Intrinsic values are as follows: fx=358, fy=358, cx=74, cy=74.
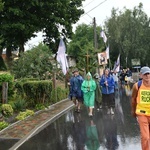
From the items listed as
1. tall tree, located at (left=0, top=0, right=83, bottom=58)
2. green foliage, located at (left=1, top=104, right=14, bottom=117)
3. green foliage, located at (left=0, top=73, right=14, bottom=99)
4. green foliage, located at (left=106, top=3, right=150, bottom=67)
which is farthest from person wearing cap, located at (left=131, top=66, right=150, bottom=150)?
green foliage, located at (left=106, top=3, right=150, bottom=67)

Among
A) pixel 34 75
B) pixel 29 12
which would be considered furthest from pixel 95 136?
pixel 29 12

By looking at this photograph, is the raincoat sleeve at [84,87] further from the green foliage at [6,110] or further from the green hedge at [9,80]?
the green hedge at [9,80]

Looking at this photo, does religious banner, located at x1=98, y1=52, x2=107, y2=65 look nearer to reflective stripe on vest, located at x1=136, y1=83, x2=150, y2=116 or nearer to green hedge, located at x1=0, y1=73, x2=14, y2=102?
green hedge, located at x1=0, y1=73, x2=14, y2=102

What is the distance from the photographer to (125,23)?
53.4 meters

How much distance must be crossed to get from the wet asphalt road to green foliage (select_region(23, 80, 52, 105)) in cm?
211

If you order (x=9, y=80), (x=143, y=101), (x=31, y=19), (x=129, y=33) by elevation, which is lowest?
(x=143, y=101)

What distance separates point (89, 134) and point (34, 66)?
11696 millimetres

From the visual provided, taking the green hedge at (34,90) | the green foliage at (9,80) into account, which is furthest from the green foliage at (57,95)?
the green foliage at (9,80)

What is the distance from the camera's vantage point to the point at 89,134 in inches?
358

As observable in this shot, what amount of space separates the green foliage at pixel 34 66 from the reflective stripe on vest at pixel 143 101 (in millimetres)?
14184

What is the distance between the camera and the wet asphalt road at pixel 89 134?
7766 millimetres

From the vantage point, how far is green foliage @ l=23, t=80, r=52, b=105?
45.9ft

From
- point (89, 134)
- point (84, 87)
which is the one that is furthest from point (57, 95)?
point (89, 134)

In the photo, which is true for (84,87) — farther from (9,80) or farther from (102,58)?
(102,58)
